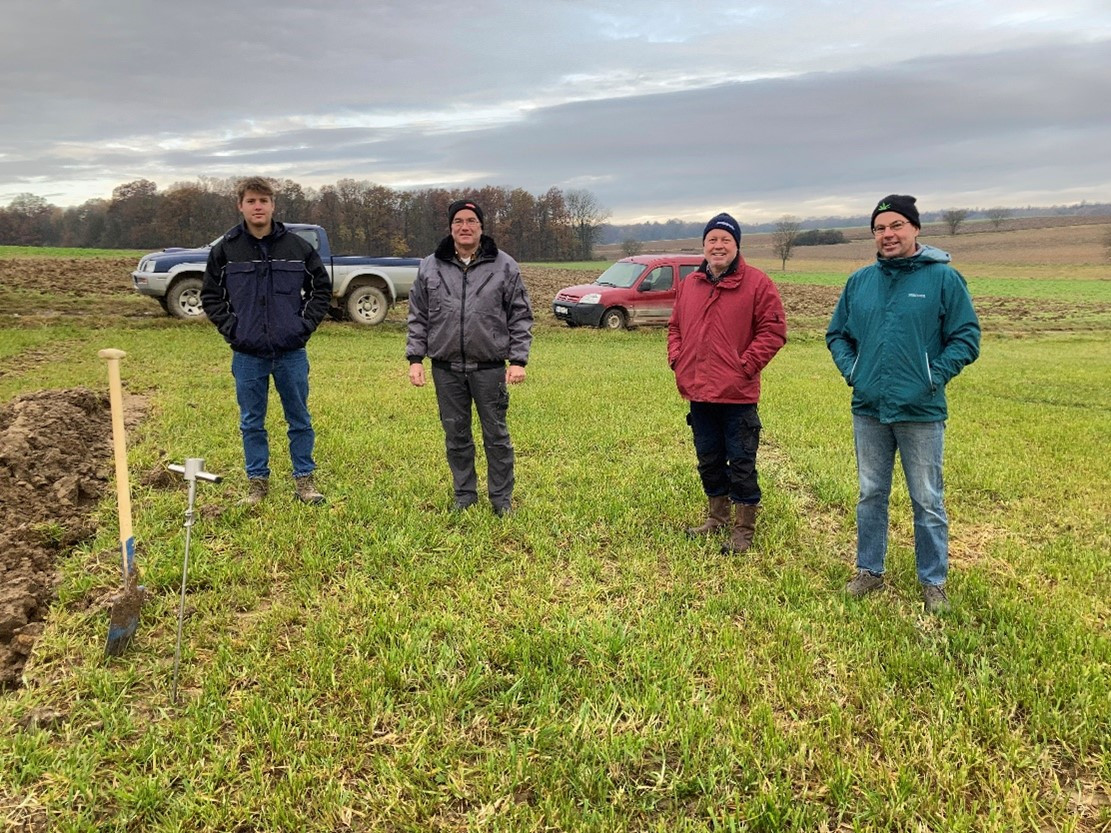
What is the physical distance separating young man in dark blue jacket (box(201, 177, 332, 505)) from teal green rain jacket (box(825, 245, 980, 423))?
3.19 metres

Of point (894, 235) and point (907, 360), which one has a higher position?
point (894, 235)

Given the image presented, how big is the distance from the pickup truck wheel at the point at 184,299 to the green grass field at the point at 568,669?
9.33 meters

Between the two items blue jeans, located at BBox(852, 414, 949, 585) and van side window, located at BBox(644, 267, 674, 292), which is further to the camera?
van side window, located at BBox(644, 267, 674, 292)

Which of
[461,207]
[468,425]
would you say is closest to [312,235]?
[461,207]

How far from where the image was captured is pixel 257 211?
435 cm

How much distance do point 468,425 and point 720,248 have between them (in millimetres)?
1940

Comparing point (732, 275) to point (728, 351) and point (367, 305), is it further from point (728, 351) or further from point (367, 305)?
point (367, 305)

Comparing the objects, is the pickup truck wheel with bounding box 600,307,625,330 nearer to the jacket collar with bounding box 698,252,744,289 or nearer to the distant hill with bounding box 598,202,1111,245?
the jacket collar with bounding box 698,252,744,289

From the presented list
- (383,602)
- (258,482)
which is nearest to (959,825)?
(383,602)

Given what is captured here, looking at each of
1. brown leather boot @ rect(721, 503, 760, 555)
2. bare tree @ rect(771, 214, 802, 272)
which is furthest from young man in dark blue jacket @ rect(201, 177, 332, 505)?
bare tree @ rect(771, 214, 802, 272)

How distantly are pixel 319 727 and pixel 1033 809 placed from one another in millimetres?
2388

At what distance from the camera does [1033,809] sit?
221 centimetres

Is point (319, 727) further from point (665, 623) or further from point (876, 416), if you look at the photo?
point (876, 416)

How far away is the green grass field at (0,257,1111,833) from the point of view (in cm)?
225
